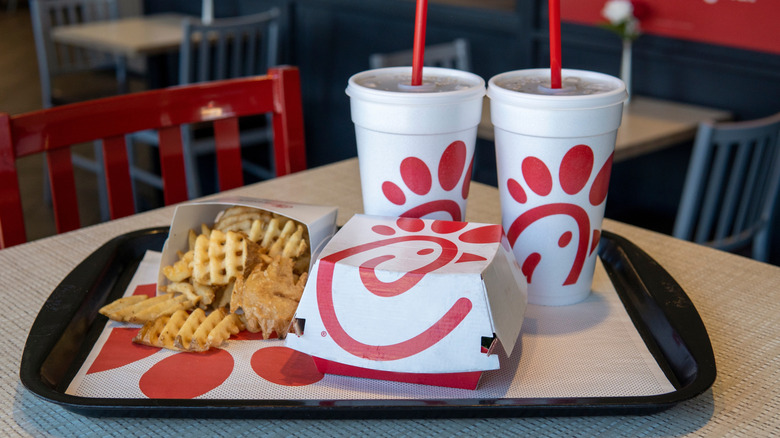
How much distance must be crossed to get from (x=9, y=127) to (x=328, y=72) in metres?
2.87

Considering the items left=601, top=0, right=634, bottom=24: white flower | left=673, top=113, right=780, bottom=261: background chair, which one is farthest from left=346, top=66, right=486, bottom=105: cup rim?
left=601, top=0, right=634, bottom=24: white flower

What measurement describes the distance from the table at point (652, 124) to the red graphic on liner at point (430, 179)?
1289 mm

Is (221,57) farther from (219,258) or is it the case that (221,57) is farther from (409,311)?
(409,311)

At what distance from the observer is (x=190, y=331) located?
2.42ft

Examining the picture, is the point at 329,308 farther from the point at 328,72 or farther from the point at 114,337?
the point at 328,72

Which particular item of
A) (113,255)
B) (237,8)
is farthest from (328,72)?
(113,255)

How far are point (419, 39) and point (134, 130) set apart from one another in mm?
686

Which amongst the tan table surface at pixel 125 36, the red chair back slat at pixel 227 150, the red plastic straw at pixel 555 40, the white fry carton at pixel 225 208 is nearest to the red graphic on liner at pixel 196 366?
the white fry carton at pixel 225 208

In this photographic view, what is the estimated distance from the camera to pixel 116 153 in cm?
123

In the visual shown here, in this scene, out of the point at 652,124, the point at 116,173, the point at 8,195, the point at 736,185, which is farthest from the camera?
the point at 652,124

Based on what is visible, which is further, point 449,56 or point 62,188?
point 449,56

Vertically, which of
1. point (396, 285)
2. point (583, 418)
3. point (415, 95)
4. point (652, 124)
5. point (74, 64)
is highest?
point (415, 95)

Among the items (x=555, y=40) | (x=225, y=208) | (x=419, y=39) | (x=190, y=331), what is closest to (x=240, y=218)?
(x=225, y=208)

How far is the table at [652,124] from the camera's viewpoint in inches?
84.4
